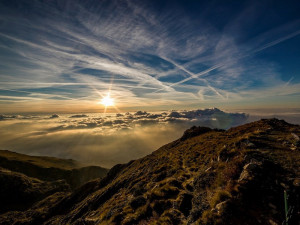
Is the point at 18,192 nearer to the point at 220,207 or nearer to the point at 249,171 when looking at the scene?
the point at 220,207

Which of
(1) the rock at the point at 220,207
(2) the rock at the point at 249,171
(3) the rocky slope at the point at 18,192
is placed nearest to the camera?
(1) the rock at the point at 220,207

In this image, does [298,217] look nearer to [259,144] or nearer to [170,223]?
[170,223]

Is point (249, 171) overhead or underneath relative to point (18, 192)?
overhead

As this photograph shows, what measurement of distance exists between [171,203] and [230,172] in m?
8.03

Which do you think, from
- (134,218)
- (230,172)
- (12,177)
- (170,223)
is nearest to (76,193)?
(134,218)

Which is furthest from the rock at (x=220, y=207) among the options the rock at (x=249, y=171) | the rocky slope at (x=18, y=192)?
the rocky slope at (x=18, y=192)

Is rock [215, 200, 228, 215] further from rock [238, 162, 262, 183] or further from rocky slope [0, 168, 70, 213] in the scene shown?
rocky slope [0, 168, 70, 213]

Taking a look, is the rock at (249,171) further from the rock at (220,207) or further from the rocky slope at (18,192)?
the rocky slope at (18,192)

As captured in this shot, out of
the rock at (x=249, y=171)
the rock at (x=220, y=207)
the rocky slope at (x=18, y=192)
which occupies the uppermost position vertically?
the rock at (x=249, y=171)

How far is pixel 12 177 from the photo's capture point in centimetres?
12762

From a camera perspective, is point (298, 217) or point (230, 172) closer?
point (298, 217)

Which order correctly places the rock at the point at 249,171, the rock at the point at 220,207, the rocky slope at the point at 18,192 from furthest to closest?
the rocky slope at the point at 18,192, the rock at the point at 249,171, the rock at the point at 220,207

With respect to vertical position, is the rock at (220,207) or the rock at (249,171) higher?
the rock at (249,171)

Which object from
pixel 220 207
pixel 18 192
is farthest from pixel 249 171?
pixel 18 192
